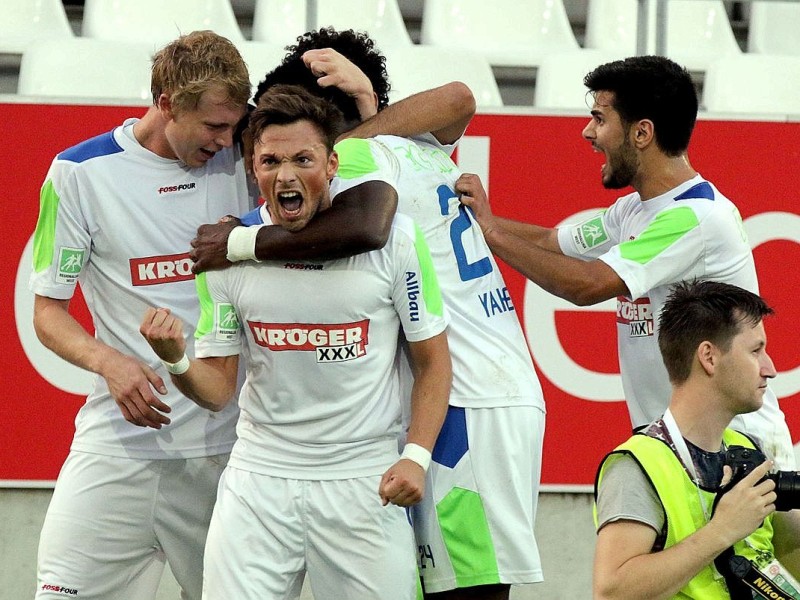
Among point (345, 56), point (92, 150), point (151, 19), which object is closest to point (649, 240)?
point (345, 56)

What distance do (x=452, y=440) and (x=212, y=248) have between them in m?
0.72

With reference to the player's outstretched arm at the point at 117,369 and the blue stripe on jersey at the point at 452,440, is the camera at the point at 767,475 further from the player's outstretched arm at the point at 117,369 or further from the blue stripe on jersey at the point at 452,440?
the player's outstretched arm at the point at 117,369

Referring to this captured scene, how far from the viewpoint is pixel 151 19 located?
594 cm

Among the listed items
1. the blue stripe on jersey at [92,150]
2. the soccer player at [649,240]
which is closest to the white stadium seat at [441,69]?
the soccer player at [649,240]

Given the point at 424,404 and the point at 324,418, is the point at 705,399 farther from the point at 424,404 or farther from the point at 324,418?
the point at 324,418

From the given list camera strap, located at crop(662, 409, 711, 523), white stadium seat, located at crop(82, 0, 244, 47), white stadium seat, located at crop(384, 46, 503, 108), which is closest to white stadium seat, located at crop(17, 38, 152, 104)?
white stadium seat, located at crop(82, 0, 244, 47)

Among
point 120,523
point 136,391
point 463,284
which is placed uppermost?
point 463,284

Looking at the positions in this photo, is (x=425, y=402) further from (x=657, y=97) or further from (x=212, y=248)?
(x=657, y=97)

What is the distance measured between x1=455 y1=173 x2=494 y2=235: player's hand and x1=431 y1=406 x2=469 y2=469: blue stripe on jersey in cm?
50

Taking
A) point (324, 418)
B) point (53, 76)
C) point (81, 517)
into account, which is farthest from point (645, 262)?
point (53, 76)

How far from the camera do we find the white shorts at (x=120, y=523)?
3.15 meters

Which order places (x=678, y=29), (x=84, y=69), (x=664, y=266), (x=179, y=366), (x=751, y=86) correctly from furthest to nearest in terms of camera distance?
1. (x=678, y=29)
2. (x=751, y=86)
3. (x=84, y=69)
4. (x=664, y=266)
5. (x=179, y=366)

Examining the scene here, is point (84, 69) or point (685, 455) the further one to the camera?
point (84, 69)

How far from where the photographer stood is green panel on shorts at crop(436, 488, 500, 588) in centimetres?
292
